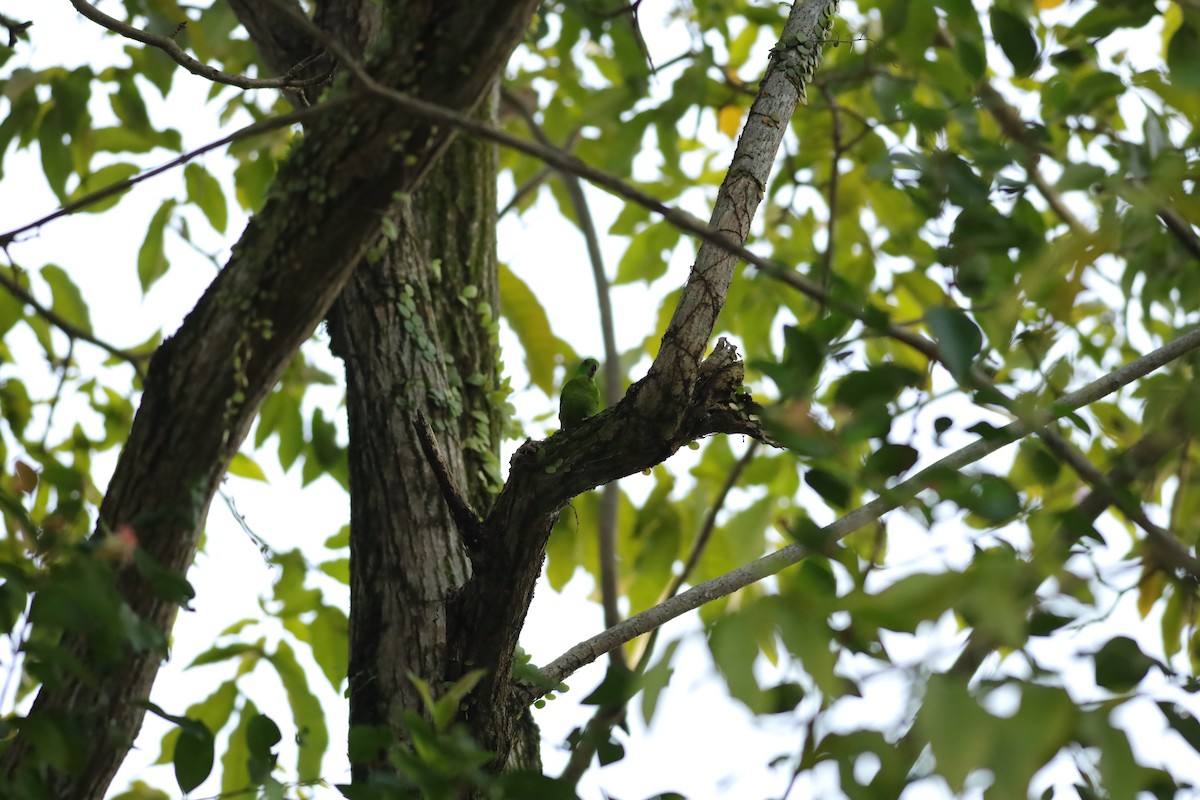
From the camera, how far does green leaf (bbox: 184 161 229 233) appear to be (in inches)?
124

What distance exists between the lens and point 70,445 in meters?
3.22

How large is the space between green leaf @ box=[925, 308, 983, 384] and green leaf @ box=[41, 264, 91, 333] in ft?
8.48

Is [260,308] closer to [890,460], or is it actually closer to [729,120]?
[890,460]

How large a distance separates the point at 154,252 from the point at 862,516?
2326 millimetres

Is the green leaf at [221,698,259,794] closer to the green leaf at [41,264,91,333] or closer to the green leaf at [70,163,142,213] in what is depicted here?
the green leaf at [41,264,91,333]

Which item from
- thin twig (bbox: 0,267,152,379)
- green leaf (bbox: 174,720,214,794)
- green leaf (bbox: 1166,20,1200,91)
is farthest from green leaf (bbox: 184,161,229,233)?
green leaf (bbox: 1166,20,1200,91)

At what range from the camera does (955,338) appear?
97 centimetres

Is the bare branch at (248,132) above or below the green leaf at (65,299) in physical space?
below

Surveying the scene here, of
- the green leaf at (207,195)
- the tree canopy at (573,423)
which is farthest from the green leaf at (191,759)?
the green leaf at (207,195)

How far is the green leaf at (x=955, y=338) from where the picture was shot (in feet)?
3.11

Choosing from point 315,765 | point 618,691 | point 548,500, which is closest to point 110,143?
point 315,765

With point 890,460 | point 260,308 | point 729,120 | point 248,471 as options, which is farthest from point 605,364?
point 890,460

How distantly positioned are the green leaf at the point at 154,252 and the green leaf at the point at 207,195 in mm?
93

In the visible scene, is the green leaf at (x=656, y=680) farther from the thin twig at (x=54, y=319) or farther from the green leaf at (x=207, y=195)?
the green leaf at (x=207, y=195)
